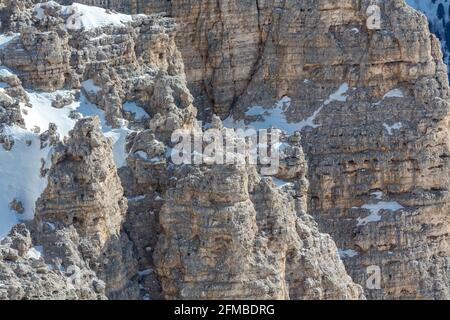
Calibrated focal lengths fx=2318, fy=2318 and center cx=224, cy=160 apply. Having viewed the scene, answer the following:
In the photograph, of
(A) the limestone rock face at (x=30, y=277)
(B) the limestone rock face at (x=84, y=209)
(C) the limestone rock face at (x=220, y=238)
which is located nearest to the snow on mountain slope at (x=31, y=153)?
(B) the limestone rock face at (x=84, y=209)

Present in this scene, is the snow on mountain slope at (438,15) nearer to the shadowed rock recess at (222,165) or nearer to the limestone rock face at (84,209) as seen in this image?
the shadowed rock recess at (222,165)

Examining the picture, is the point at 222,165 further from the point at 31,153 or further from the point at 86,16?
the point at 86,16

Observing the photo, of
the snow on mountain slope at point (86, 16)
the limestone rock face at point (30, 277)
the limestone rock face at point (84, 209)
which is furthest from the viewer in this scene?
the snow on mountain slope at point (86, 16)

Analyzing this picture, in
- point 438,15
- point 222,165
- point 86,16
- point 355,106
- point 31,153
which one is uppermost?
point 438,15

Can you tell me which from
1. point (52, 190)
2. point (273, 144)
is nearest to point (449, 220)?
point (273, 144)

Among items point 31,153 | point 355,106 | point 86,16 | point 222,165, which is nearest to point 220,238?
point 222,165
